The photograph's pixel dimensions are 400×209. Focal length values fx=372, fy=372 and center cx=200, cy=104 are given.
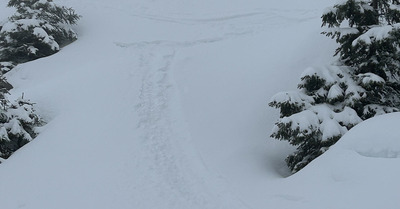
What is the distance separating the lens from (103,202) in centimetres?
694

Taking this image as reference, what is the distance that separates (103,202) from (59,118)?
13.7ft

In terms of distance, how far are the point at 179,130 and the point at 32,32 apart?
9281mm

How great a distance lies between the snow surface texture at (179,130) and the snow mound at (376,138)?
0.04 meters

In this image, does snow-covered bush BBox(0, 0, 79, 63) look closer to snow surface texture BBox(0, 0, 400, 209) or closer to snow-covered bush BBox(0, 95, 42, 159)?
snow surface texture BBox(0, 0, 400, 209)

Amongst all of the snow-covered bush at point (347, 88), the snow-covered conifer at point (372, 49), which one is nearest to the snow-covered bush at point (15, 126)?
the snow-covered bush at point (347, 88)

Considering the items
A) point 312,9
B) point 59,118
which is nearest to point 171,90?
point 59,118

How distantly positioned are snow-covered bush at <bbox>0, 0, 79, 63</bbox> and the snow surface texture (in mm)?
732

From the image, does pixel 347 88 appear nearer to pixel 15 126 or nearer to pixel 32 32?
pixel 15 126

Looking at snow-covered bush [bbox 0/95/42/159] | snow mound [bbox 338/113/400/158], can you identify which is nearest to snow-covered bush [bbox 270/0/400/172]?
snow mound [bbox 338/113/400/158]

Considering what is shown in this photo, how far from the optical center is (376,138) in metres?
6.36

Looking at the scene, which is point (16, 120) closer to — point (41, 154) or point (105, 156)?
point (41, 154)

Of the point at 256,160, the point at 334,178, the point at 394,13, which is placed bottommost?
the point at 256,160

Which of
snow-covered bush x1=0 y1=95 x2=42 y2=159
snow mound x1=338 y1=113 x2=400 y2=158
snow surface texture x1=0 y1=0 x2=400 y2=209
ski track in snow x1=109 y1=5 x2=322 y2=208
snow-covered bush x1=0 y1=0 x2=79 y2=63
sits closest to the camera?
snow mound x1=338 y1=113 x2=400 y2=158

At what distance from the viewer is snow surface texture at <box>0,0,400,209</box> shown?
6613 millimetres
